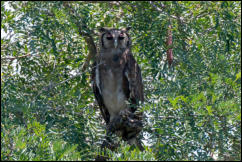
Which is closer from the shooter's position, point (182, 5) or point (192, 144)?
point (192, 144)

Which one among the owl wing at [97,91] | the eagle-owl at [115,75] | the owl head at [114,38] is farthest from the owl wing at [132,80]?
the owl wing at [97,91]

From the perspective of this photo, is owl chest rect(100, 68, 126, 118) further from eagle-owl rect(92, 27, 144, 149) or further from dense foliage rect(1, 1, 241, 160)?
dense foliage rect(1, 1, 241, 160)

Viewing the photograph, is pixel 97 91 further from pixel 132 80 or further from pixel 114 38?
pixel 114 38

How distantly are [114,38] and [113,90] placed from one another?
2.05 ft

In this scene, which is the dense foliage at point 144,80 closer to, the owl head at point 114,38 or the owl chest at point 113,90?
the owl head at point 114,38

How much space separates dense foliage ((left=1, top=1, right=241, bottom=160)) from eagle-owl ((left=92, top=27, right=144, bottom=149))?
0.39 feet

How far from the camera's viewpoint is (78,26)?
3.90 metres

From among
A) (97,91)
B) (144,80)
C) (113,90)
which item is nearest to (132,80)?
(144,80)

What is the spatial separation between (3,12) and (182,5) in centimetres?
170

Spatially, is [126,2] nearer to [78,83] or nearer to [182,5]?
[182,5]

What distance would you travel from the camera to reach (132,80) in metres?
4.39

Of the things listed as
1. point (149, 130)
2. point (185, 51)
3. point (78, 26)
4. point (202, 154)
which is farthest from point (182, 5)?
point (202, 154)

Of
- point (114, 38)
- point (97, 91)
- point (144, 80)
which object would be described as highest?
point (114, 38)

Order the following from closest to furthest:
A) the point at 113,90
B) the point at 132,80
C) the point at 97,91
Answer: the point at 132,80 < the point at 97,91 < the point at 113,90
